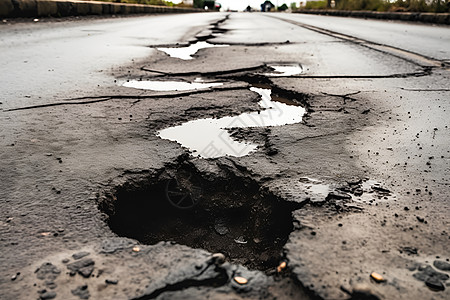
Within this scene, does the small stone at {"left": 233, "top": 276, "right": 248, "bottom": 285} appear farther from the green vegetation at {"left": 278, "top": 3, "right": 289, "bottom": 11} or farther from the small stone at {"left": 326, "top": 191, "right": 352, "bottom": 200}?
the green vegetation at {"left": 278, "top": 3, "right": 289, "bottom": 11}

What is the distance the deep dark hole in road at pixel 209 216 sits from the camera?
1.56m

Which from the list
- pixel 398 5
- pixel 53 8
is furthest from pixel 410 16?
pixel 53 8

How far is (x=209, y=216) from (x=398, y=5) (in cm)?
1707

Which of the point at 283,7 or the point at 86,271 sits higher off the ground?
the point at 283,7

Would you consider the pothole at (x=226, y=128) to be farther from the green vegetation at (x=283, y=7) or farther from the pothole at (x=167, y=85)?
the green vegetation at (x=283, y=7)

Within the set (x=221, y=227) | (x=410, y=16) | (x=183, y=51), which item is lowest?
(x=221, y=227)

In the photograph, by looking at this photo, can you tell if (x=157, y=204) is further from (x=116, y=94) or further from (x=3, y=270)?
(x=116, y=94)

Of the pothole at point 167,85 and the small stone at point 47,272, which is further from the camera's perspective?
the pothole at point 167,85

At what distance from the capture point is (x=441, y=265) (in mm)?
1179

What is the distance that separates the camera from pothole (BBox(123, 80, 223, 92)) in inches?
131

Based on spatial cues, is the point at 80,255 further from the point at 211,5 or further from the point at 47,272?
the point at 211,5

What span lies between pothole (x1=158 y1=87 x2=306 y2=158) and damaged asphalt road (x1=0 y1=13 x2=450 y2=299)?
21 millimetres

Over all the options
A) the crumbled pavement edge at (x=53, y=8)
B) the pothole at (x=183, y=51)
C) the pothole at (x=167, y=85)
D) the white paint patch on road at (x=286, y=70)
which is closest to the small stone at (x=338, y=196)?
the pothole at (x=167, y=85)

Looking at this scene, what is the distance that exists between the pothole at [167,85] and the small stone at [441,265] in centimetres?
246
